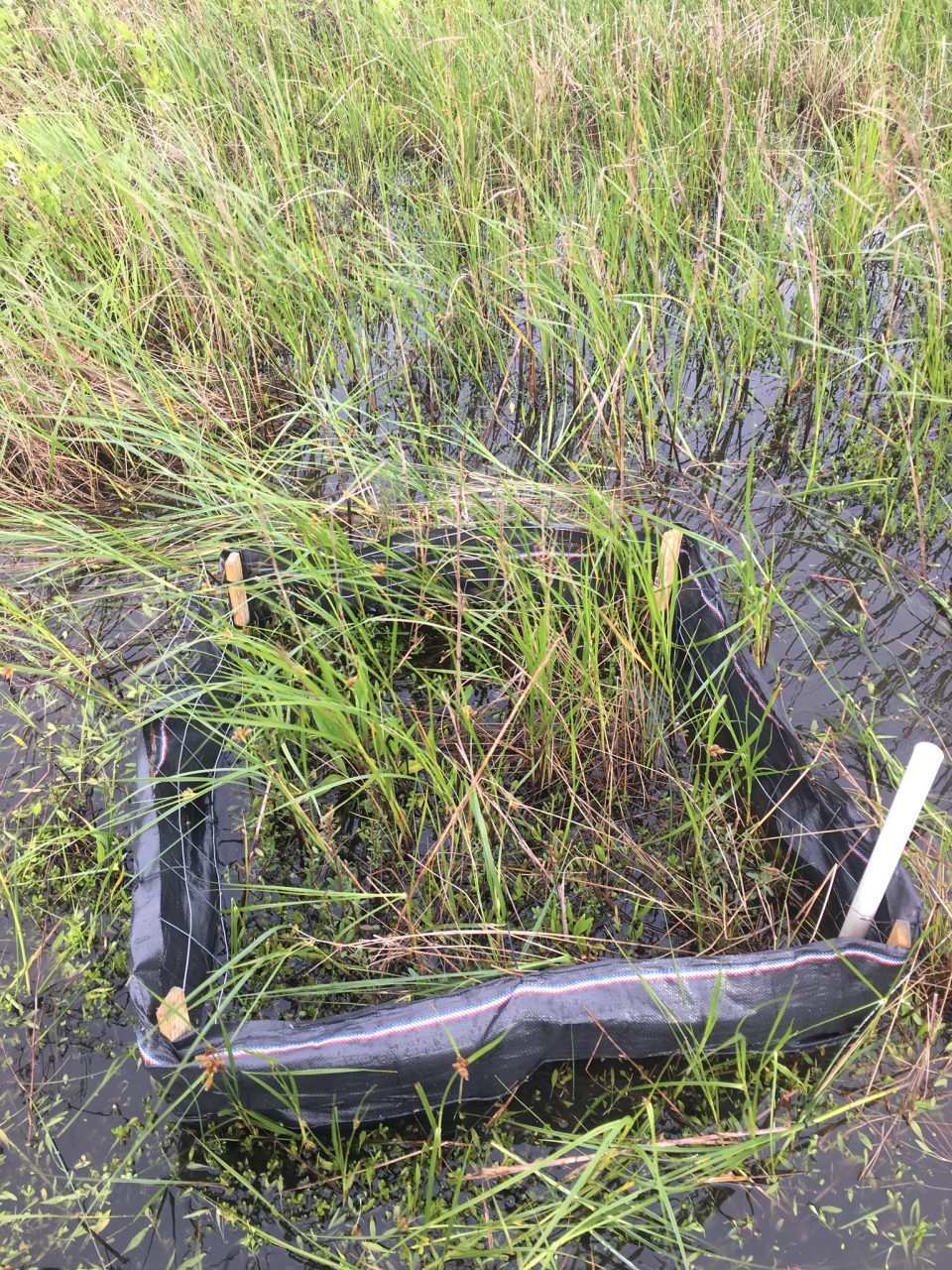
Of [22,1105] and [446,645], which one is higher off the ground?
[446,645]

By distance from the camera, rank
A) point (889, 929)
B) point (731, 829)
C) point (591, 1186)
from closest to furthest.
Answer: point (591, 1186) → point (889, 929) → point (731, 829)

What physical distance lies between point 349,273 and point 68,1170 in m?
2.73

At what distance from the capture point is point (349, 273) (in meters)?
3.04

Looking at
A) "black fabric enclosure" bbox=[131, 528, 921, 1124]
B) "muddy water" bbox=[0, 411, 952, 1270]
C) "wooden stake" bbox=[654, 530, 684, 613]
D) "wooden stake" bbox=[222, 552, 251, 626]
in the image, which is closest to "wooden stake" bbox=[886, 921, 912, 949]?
"black fabric enclosure" bbox=[131, 528, 921, 1124]

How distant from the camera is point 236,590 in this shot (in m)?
1.90

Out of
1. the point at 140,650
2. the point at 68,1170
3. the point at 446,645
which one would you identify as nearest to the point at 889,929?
the point at 446,645

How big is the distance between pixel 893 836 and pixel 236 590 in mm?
1378

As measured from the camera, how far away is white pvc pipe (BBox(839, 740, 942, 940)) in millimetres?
1225

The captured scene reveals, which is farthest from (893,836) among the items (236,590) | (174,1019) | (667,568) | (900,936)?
(236,590)

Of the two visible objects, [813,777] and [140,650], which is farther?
[140,650]

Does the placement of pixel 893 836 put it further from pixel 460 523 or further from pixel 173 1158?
pixel 173 1158

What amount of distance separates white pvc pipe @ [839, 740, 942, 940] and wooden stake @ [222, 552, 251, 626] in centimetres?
133

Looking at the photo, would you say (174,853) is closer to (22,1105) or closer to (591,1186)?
(22,1105)

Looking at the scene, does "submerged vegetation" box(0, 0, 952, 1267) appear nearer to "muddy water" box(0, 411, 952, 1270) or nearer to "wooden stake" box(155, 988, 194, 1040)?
"muddy water" box(0, 411, 952, 1270)
